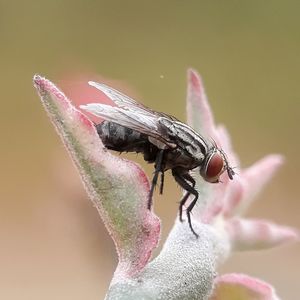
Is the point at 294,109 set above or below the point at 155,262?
below

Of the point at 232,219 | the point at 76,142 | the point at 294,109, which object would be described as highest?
the point at 76,142

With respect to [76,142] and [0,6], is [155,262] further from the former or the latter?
[0,6]

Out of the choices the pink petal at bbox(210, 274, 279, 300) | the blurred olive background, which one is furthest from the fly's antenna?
the blurred olive background

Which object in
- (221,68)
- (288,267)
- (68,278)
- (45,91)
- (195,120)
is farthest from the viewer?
(221,68)

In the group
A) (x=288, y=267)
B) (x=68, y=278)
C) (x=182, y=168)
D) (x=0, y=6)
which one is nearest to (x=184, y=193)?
(x=182, y=168)

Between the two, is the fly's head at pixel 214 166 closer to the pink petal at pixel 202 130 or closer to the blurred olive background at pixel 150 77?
the pink petal at pixel 202 130

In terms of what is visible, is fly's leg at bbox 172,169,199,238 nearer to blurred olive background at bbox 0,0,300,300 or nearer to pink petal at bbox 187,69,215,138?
pink petal at bbox 187,69,215,138
